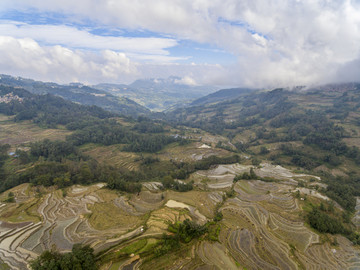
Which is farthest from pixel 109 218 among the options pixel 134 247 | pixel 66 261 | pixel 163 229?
pixel 66 261

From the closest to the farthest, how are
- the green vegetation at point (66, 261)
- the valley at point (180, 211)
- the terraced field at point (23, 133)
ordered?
1. the green vegetation at point (66, 261)
2. the valley at point (180, 211)
3. the terraced field at point (23, 133)

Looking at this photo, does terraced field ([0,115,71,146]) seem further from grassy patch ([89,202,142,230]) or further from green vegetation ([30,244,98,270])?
green vegetation ([30,244,98,270])

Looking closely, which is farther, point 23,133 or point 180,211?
point 23,133

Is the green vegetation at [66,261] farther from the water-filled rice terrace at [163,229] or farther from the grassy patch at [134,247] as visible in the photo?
the grassy patch at [134,247]

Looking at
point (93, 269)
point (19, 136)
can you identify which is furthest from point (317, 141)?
point (19, 136)

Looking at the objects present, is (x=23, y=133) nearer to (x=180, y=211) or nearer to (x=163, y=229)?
(x=180, y=211)

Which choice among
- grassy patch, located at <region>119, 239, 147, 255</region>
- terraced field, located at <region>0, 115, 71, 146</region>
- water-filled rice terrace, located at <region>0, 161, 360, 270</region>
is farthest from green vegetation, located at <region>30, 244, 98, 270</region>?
terraced field, located at <region>0, 115, 71, 146</region>

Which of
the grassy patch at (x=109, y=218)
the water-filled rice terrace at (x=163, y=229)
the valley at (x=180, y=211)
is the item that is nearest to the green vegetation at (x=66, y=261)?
the valley at (x=180, y=211)

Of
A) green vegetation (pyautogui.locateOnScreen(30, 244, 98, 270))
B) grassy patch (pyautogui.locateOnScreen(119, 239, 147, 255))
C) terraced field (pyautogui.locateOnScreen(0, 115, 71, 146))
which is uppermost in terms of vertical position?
green vegetation (pyautogui.locateOnScreen(30, 244, 98, 270))

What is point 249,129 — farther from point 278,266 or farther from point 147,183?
point 278,266
